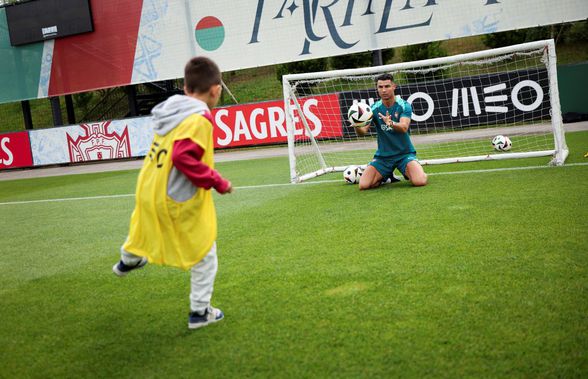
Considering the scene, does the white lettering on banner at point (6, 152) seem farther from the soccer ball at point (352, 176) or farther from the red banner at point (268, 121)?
the soccer ball at point (352, 176)

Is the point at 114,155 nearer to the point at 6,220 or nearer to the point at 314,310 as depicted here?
the point at 6,220

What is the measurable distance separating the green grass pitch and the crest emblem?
11902mm

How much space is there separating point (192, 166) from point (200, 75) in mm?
621

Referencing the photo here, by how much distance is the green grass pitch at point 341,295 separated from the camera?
2.86 meters

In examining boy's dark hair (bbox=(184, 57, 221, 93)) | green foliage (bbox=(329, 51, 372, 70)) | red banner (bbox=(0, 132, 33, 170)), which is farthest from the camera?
green foliage (bbox=(329, 51, 372, 70))

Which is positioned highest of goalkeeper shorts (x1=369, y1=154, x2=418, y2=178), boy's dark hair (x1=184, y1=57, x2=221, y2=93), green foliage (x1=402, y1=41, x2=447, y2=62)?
green foliage (x1=402, y1=41, x2=447, y2=62)

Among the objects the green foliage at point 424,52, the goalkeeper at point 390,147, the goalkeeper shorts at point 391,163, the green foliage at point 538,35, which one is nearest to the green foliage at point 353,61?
the green foliage at point 424,52

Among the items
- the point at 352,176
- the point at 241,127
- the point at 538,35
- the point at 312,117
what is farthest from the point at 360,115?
the point at 538,35

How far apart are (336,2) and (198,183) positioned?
1526cm

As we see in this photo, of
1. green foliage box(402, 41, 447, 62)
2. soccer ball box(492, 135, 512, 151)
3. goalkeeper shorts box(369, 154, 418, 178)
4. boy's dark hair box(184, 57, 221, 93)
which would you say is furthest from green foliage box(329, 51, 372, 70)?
boy's dark hair box(184, 57, 221, 93)

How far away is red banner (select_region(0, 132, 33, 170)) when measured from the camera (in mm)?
20281

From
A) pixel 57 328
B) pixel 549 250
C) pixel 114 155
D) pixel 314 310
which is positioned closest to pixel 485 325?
pixel 314 310

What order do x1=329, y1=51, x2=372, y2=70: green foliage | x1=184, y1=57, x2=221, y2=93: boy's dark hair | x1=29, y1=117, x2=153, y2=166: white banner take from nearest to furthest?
x1=184, y1=57, x2=221, y2=93: boy's dark hair
x1=29, y1=117, x2=153, y2=166: white banner
x1=329, y1=51, x2=372, y2=70: green foliage

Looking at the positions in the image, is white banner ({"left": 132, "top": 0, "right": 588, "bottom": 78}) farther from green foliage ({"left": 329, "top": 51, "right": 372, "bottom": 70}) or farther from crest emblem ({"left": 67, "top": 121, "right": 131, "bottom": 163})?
green foliage ({"left": 329, "top": 51, "right": 372, "bottom": 70})
